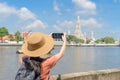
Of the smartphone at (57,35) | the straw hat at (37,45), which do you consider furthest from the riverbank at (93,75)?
the straw hat at (37,45)

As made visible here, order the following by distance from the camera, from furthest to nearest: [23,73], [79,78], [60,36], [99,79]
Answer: [99,79] → [79,78] → [60,36] → [23,73]

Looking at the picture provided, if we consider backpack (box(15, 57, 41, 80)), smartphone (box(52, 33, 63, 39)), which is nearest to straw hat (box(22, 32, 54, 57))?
backpack (box(15, 57, 41, 80))

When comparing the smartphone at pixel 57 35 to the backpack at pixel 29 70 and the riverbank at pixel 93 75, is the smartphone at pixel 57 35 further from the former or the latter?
the riverbank at pixel 93 75

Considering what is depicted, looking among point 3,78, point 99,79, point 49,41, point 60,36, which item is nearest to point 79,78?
point 99,79

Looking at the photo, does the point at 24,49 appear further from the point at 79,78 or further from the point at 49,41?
the point at 79,78

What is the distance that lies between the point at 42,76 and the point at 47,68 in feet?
0.44

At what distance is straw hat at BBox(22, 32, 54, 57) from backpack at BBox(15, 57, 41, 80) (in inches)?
4.1

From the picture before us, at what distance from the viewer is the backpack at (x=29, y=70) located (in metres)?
4.39

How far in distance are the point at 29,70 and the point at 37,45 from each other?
0.37 metres

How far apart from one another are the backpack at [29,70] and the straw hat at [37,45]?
0.10m

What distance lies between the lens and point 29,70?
4.44 m

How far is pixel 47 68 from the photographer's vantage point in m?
4.63

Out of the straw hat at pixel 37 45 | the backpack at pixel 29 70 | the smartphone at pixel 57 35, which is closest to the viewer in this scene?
the backpack at pixel 29 70

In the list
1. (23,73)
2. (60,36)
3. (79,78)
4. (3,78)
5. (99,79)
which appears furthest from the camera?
(3,78)
